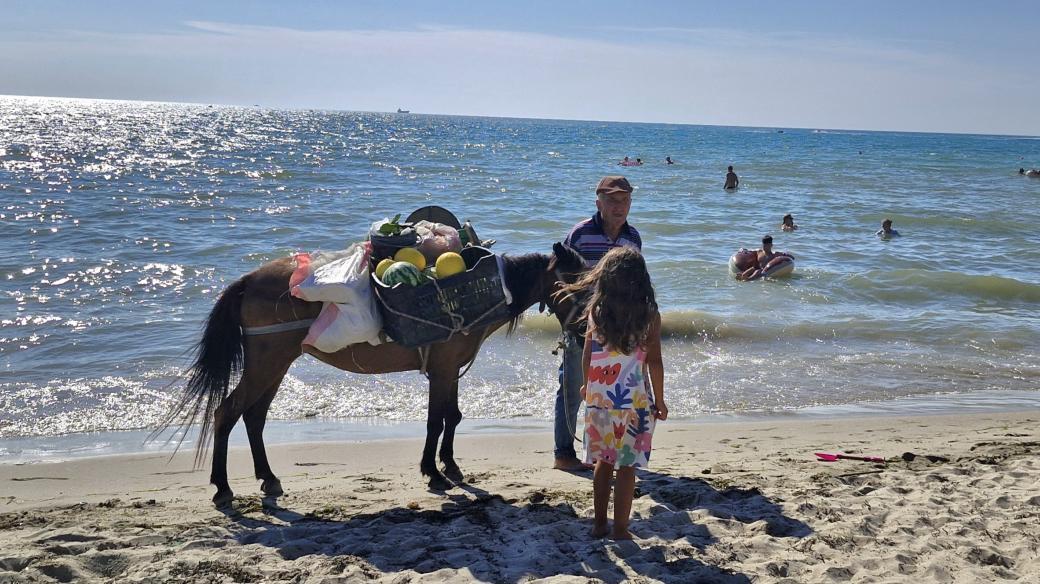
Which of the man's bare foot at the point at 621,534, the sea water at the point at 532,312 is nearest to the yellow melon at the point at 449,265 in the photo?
the man's bare foot at the point at 621,534

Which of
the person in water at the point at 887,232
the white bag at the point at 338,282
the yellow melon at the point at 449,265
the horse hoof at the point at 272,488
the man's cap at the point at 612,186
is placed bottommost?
the horse hoof at the point at 272,488

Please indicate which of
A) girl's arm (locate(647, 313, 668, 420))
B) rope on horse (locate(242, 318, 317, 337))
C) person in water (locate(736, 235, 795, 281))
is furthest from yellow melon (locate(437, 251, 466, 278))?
person in water (locate(736, 235, 795, 281))

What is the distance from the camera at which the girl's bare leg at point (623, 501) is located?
154 inches

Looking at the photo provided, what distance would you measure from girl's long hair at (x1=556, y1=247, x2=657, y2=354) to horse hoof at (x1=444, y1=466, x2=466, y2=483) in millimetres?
1749

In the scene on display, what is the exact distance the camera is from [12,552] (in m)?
3.71

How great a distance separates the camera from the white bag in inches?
182

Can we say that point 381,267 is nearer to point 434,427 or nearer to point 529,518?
point 434,427

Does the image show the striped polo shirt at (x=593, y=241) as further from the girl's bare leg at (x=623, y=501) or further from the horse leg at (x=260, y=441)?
the horse leg at (x=260, y=441)

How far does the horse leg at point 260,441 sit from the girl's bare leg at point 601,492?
1.99m

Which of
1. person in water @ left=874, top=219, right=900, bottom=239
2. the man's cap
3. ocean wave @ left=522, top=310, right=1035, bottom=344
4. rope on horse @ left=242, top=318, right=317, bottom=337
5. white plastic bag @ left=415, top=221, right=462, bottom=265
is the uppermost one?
the man's cap

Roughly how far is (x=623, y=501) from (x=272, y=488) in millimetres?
2170

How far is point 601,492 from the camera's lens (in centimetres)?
396

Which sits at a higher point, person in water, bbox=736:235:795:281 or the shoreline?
person in water, bbox=736:235:795:281

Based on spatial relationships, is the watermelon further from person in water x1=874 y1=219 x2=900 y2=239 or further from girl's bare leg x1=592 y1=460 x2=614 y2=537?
person in water x1=874 y1=219 x2=900 y2=239
